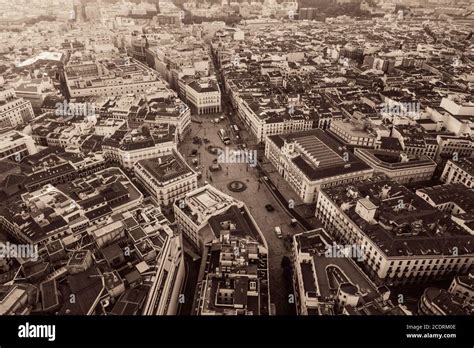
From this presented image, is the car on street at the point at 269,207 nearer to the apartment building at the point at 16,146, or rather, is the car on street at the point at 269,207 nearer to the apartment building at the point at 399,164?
the apartment building at the point at 399,164

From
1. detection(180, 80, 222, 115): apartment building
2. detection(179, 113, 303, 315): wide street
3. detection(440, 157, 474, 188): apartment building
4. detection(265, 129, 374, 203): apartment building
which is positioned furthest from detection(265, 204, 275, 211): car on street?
detection(180, 80, 222, 115): apartment building

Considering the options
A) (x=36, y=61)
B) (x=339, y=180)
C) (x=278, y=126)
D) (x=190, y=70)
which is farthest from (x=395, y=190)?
(x=36, y=61)

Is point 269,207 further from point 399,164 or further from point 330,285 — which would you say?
point 399,164

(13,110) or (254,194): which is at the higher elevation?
(13,110)

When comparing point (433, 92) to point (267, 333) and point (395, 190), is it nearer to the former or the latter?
point (395, 190)

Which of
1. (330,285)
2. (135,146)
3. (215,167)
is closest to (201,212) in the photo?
(330,285)

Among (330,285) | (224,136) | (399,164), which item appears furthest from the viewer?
(224,136)

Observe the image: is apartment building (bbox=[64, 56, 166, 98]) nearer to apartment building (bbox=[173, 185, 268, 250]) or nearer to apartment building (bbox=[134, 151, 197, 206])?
apartment building (bbox=[134, 151, 197, 206])
